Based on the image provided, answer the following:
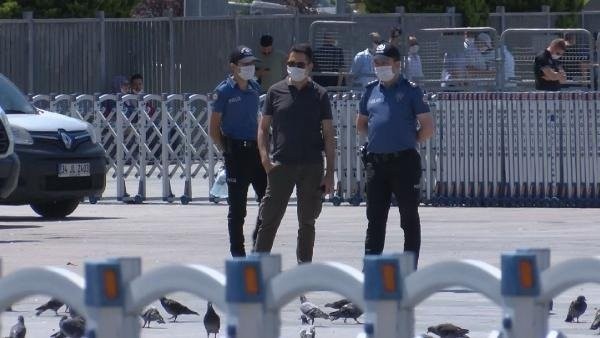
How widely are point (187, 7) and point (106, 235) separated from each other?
55.1 feet

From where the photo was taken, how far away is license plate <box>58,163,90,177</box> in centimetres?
1894

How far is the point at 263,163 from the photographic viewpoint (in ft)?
39.7

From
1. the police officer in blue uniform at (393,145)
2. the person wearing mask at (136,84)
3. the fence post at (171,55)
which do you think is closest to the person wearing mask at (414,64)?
the person wearing mask at (136,84)

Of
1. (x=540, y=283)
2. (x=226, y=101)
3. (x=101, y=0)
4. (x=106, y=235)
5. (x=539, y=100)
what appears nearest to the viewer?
(x=540, y=283)

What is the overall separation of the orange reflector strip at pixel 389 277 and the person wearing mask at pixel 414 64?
49.7 ft

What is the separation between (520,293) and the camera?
6398 mm

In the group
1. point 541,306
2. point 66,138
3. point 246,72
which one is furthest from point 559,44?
point 541,306

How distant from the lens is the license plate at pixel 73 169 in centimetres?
1894

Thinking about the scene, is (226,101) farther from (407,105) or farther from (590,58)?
(590,58)

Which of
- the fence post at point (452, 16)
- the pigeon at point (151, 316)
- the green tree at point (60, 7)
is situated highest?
the green tree at point (60, 7)

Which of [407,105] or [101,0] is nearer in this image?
[407,105]

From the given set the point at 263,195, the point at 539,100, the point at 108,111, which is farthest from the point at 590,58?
the point at 263,195

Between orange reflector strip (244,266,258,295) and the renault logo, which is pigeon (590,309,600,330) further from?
the renault logo

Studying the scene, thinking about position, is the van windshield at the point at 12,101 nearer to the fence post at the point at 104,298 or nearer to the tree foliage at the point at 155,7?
the fence post at the point at 104,298
